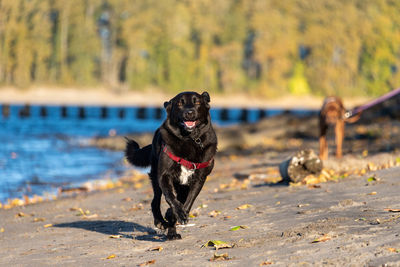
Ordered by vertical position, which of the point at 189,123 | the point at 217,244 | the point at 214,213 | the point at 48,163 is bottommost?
the point at 48,163

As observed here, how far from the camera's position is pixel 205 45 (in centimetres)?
9856

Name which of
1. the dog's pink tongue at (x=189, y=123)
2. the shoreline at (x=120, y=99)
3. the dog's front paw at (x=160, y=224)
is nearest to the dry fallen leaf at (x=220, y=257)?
the dog's pink tongue at (x=189, y=123)

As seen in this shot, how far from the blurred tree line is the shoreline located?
2.02 m

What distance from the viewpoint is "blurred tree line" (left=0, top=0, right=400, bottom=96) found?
9025 cm

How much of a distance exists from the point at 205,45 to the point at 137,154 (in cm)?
9209

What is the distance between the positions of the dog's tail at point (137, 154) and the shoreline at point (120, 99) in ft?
231

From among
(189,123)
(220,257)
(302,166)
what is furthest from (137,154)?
(302,166)

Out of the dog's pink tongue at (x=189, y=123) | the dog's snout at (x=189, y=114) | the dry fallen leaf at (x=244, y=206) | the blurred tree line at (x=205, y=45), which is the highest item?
the blurred tree line at (x=205, y=45)

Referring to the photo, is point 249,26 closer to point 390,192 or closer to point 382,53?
point 382,53

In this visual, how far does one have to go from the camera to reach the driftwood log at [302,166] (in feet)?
30.7

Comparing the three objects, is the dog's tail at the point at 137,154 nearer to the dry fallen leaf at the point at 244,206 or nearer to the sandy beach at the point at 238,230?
the sandy beach at the point at 238,230

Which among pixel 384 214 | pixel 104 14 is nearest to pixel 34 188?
pixel 384 214

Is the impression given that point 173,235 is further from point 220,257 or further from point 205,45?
point 205,45

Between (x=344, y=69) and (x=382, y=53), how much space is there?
6869 millimetres
